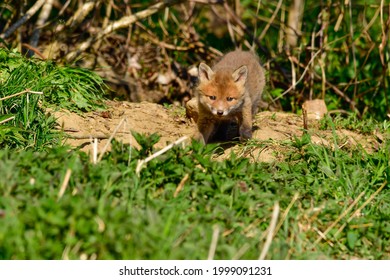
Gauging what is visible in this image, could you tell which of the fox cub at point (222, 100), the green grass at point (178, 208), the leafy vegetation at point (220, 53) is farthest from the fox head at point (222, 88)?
the leafy vegetation at point (220, 53)

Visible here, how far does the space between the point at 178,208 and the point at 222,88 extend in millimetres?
2565

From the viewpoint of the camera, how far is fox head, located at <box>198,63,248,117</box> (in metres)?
6.62

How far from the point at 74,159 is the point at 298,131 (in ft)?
10.5

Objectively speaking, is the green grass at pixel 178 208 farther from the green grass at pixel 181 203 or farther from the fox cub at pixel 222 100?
the fox cub at pixel 222 100

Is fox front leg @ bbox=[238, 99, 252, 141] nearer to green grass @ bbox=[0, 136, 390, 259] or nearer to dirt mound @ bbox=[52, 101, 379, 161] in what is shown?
dirt mound @ bbox=[52, 101, 379, 161]

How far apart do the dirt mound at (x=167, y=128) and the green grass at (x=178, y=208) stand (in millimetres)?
785

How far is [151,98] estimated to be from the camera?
9.00 meters

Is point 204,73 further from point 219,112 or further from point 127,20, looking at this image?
point 127,20

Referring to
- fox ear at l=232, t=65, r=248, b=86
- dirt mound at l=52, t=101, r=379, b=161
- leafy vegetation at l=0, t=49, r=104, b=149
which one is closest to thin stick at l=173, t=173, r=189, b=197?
dirt mound at l=52, t=101, r=379, b=161

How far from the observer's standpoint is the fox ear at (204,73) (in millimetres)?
6781

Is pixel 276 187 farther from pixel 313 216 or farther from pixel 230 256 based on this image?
pixel 230 256

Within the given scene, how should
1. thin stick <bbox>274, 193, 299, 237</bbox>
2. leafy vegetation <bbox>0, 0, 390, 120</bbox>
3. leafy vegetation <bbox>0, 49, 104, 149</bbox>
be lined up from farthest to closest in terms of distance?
1. leafy vegetation <bbox>0, 0, 390, 120</bbox>
2. leafy vegetation <bbox>0, 49, 104, 149</bbox>
3. thin stick <bbox>274, 193, 299, 237</bbox>

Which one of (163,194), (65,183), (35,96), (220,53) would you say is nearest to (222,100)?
(35,96)

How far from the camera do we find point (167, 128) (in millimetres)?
6926
